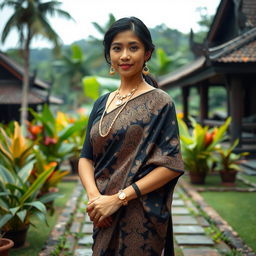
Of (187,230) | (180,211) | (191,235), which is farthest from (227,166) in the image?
(191,235)

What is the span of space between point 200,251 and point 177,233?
52cm

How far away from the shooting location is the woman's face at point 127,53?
1735 mm

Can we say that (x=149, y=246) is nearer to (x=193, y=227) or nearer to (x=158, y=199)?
(x=158, y=199)

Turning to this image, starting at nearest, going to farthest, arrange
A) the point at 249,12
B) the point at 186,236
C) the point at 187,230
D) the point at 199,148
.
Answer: the point at 186,236
the point at 187,230
the point at 199,148
the point at 249,12

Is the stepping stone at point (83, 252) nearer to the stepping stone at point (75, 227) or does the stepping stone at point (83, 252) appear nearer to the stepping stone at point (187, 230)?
the stepping stone at point (75, 227)

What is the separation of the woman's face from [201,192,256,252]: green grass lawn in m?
2.48

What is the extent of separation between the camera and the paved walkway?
3.48m

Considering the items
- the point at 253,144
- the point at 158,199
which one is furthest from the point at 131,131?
the point at 253,144

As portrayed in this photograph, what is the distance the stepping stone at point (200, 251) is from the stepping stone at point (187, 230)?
0.42 meters

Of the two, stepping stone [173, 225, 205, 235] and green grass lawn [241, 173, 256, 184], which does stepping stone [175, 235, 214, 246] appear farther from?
green grass lawn [241, 173, 256, 184]

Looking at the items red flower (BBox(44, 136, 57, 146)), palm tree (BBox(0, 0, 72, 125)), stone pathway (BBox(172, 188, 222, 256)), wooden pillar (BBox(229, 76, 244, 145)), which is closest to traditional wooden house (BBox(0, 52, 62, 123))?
palm tree (BBox(0, 0, 72, 125))

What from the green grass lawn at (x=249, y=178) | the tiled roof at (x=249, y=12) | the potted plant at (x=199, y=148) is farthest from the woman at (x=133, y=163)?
the tiled roof at (x=249, y=12)

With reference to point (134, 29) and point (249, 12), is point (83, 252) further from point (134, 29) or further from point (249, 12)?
point (249, 12)

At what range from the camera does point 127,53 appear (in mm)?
1738
